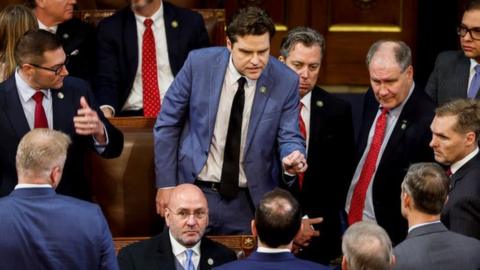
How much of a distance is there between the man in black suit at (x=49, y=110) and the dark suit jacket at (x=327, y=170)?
2.77 ft

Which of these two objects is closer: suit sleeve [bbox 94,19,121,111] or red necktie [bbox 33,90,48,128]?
red necktie [bbox 33,90,48,128]

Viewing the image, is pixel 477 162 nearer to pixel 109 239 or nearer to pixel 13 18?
pixel 109 239

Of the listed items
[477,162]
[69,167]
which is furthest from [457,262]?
[69,167]

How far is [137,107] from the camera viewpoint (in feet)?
17.4

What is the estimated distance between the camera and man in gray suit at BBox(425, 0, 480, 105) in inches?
199

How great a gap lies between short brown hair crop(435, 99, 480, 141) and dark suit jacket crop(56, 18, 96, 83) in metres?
1.72

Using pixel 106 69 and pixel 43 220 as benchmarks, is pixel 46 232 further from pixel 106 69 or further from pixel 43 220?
pixel 106 69

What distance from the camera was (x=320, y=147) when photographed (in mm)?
4816

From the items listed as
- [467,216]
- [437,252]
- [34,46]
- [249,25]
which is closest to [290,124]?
[249,25]

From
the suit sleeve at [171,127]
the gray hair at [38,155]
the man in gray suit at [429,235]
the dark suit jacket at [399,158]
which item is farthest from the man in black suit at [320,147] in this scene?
the gray hair at [38,155]

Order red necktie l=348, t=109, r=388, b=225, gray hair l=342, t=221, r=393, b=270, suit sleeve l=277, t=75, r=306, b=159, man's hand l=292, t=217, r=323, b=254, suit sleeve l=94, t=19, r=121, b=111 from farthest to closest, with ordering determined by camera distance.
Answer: suit sleeve l=94, t=19, r=121, b=111 < red necktie l=348, t=109, r=388, b=225 < man's hand l=292, t=217, r=323, b=254 < suit sleeve l=277, t=75, r=306, b=159 < gray hair l=342, t=221, r=393, b=270

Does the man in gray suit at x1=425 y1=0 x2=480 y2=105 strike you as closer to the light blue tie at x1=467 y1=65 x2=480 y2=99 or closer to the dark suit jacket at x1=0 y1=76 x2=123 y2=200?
the light blue tie at x1=467 y1=65 x2=480 y2=99

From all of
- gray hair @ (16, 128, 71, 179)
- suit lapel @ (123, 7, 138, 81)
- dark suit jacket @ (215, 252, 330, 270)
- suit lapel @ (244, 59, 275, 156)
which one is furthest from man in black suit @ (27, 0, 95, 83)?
dark suit jacket @ (215, 252, 330, 270)

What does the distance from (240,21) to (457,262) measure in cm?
121
